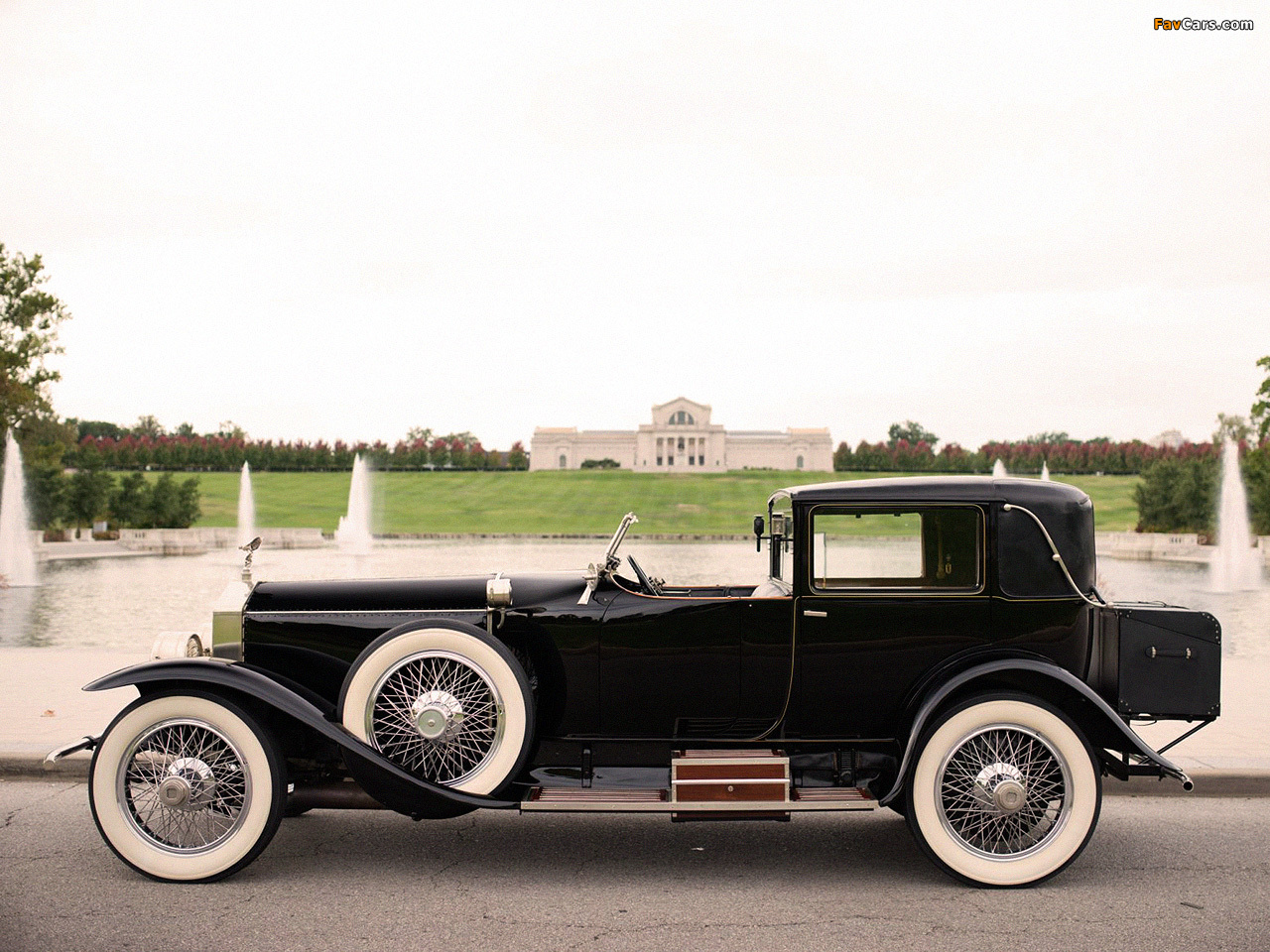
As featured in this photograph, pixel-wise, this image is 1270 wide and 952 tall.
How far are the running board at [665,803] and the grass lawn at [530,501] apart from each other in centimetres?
4074

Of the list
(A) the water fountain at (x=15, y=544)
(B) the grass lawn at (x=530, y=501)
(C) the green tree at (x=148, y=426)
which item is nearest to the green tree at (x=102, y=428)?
(C) the green tree at (x=148, y=426)

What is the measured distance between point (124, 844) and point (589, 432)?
129m

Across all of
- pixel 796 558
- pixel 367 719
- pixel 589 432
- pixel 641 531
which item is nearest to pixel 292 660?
pixel 367 719

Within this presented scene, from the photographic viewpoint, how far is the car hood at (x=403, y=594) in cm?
490

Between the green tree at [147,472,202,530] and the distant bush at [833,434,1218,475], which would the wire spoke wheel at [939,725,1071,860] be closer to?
the green tree at [147,472,202,530]

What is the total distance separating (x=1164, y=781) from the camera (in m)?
6.34

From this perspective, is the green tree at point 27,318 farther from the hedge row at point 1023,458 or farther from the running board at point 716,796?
the hedge row at point 1023,458

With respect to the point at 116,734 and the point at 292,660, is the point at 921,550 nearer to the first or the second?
the point at 292,660

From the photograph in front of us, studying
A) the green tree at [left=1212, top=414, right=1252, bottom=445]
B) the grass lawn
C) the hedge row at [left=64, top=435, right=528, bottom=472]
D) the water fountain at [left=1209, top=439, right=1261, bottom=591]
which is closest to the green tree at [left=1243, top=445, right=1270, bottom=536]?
the water fountain at [left=1209, top=439, right=1261, bottom=591]

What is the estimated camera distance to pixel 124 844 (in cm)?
454

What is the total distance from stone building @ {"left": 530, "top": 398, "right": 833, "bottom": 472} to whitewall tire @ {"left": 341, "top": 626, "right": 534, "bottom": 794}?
4589 inches

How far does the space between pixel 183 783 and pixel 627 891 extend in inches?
82.8

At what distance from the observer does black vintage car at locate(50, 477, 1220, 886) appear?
4535 mm

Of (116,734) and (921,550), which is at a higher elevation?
(921,550)
